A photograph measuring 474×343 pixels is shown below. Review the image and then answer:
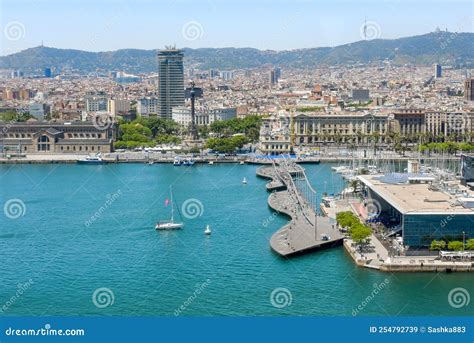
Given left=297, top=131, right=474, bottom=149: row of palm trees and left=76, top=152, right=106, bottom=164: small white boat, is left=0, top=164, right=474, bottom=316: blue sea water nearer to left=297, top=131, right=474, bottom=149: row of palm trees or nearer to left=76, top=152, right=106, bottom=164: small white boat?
left=76, top=152, right=106, bottom=164: small white boat

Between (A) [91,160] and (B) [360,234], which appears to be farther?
(A) [91,160]

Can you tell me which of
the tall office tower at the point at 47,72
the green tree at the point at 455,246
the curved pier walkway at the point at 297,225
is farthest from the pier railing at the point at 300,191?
the tall office tower at the point at 47,72

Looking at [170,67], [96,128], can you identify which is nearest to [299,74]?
[170,67]

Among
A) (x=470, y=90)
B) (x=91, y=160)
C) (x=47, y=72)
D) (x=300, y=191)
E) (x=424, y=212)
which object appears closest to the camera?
(x=424, y=212)

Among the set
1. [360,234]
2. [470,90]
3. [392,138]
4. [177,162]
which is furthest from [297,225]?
[470,90]

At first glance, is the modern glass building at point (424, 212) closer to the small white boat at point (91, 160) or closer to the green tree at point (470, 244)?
the green tree at point (470, 244)

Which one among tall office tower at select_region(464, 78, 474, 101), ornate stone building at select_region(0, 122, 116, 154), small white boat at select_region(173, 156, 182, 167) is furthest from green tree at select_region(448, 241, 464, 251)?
tall office tower at select_region(464, 78, 474, 101)

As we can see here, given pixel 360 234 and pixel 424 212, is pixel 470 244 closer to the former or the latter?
pixel 424 212

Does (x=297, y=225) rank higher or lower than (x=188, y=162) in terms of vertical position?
higher
